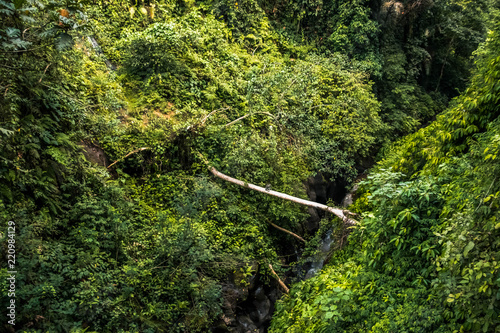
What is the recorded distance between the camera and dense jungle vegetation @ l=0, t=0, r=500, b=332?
14.4 ft

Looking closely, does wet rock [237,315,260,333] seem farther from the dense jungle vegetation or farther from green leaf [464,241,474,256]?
green leaf [464,241,474,256]

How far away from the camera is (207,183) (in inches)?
321

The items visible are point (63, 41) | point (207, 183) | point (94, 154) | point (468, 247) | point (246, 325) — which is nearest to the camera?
point (468, 247)

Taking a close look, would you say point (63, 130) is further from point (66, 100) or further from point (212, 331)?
point (212, 331)

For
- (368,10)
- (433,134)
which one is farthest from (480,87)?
(368,10)

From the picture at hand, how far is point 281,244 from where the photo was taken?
9609 millimetres

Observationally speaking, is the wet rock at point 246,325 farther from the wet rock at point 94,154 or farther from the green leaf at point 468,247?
the green leaf at point 468,247

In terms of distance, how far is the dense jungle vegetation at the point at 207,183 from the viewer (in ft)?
14.4

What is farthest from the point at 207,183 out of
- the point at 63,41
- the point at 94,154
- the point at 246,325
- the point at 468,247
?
the point at 468,247

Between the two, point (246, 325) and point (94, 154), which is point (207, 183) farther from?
point (246, 325)

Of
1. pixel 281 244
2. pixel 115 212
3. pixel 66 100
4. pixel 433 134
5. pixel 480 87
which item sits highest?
pixel 480 87

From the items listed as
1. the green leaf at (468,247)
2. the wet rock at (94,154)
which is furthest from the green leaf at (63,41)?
the green leaf at (468,247)

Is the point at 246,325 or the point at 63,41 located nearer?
the point at 63,41

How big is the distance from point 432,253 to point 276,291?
5.26 m
